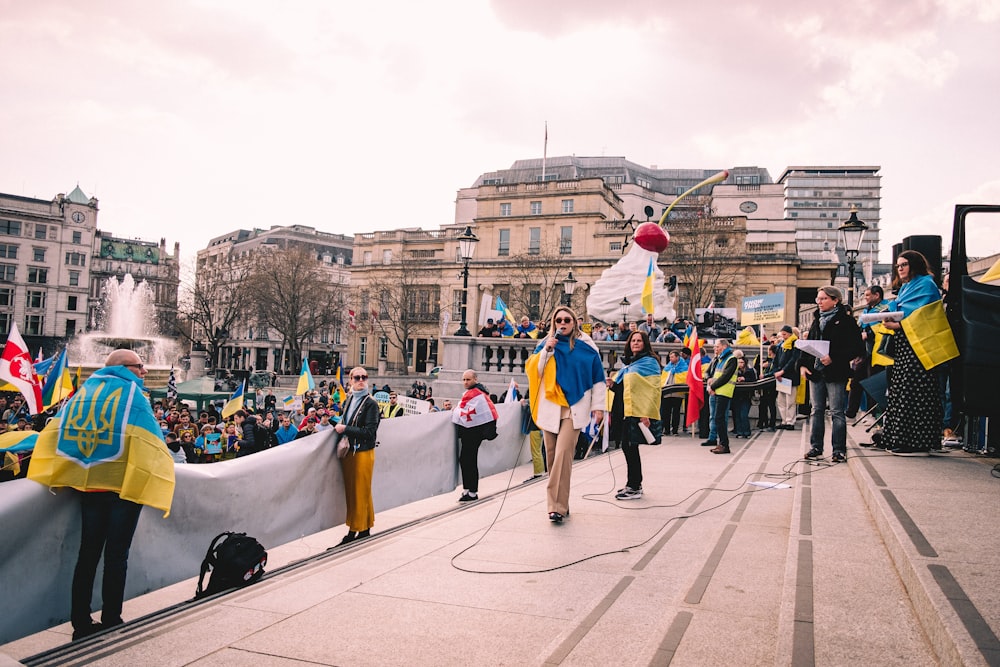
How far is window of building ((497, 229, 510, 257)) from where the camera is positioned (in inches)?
2596

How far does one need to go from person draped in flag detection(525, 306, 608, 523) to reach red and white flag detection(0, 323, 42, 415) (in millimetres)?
11810

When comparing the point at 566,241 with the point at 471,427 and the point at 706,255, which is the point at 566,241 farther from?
the point at 471,427

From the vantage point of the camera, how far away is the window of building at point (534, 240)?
64438mm

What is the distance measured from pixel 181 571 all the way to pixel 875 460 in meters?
6.44

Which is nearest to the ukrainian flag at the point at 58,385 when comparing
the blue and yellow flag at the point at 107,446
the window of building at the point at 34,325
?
the blue and yellow flag at the point at 107,446

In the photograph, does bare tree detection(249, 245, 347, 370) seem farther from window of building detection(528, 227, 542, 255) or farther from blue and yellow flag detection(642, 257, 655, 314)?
blue and yellow flag detection(642, 257, 655, 314)

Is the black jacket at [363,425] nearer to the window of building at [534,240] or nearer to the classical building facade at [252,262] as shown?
the window of building at [534,240]

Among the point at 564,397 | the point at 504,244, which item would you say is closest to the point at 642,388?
the point at 564,397

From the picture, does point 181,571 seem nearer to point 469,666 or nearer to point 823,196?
point 469,666

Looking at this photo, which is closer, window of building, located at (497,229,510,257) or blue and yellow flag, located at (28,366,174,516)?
blue and yellow flag, located at (28,366,174,516)

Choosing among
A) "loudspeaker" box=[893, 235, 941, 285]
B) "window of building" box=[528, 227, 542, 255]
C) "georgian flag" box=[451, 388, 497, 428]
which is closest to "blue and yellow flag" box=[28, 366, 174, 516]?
"georgian flag" box=[451, 388, 497, 428]

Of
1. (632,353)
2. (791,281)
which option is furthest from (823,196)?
(632,353)

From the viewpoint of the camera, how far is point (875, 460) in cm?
702

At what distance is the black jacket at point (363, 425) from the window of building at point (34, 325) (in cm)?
10283
